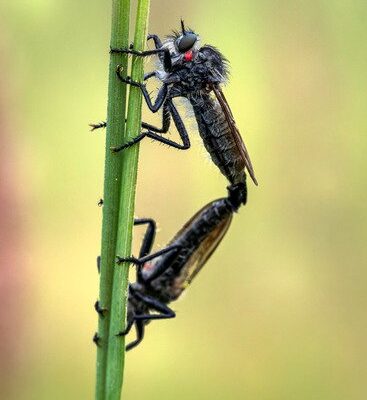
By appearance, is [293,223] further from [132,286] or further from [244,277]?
[132,286]

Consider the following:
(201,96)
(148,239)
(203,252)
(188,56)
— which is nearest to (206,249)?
(203,252)

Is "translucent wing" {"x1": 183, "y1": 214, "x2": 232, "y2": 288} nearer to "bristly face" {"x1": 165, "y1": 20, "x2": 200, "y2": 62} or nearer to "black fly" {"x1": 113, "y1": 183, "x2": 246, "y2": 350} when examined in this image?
"black fly" {"x1": 113, "y1": 183, "x2": 246, "y2": 350}

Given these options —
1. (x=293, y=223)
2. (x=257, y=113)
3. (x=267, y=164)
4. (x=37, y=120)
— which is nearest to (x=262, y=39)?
(x=257, y=113)

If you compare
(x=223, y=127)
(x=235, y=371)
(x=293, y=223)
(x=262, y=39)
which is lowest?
(x=235, y=371)

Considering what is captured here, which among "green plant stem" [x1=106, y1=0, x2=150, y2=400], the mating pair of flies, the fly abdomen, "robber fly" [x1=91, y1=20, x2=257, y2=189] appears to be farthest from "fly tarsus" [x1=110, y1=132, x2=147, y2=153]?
the fly abdomen

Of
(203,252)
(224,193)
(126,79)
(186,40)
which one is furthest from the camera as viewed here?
(224,193)

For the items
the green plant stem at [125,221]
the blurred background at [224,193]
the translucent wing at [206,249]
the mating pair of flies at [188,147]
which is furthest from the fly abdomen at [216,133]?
the green plant stem at [125,221]

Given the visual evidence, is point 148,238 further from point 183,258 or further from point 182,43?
point 182,43

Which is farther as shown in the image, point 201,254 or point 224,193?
point 224,193

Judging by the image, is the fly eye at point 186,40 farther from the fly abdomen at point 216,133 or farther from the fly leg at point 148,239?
the fly leg at point 148,239
